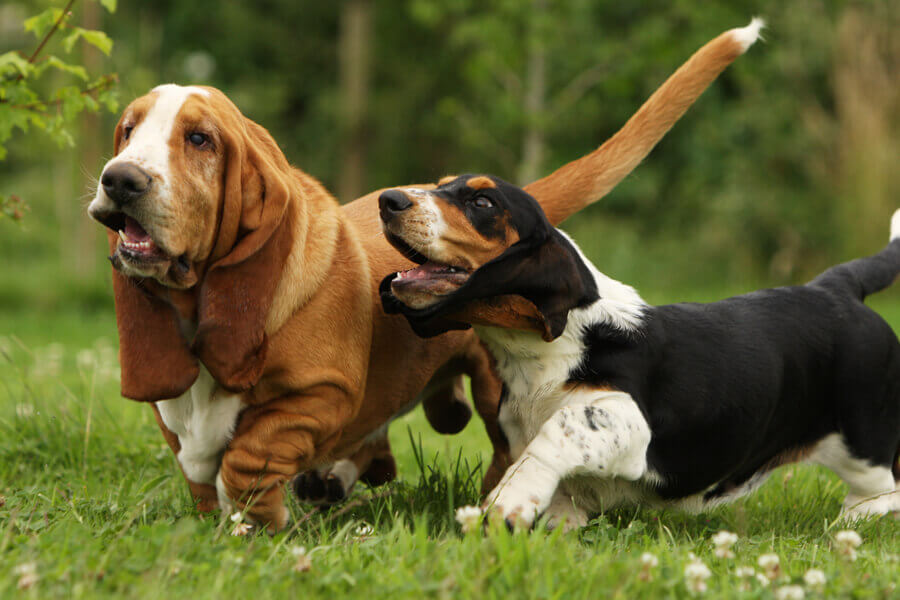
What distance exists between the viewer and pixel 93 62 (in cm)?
1233

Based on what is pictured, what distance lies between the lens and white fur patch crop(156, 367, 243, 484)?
126 inches

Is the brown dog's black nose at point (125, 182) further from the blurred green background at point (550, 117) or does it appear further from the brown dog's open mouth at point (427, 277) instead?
the blurred green background at point (550, 117)

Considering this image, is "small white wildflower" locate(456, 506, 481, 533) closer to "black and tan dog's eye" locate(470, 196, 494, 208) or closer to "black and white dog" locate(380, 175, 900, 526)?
"black and white dog" locate(380, 175, 900, 526)

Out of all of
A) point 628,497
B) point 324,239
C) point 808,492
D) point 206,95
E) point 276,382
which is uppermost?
point 206,95

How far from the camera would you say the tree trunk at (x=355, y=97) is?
1648 centimetres

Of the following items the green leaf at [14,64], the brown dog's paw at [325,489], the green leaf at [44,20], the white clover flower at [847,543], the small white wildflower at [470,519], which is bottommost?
the brown dog's paw at [325,489]

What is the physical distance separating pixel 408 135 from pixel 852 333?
54.7 feet

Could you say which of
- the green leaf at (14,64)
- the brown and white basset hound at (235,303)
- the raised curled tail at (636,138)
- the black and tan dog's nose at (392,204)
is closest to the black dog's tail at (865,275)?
the raised curled tail at (636,138)

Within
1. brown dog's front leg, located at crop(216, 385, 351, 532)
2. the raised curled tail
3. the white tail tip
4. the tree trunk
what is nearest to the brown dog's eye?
brown dog's front leg, located at crop(216, 385, 351, 532)

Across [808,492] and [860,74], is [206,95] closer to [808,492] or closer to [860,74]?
[808,492]

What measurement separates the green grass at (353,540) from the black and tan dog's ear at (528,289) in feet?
2.04

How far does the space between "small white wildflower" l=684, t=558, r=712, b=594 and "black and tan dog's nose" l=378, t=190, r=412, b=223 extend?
4.29 ft

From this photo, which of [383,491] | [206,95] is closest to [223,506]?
[383,491]

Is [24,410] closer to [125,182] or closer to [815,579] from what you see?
[125,182]
